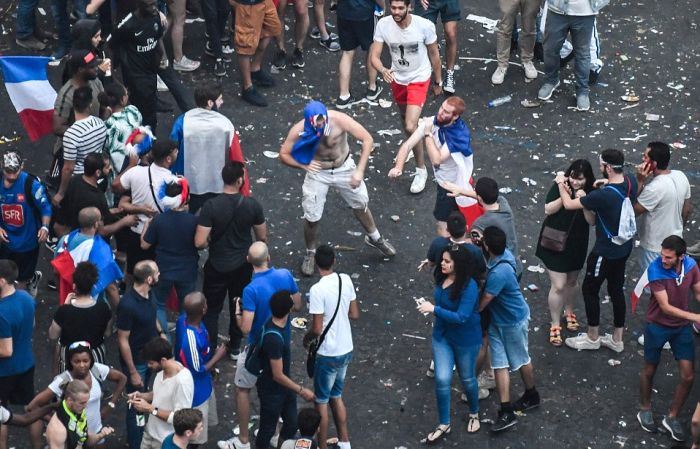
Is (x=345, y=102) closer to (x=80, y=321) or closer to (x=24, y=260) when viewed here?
(x=24, y=260)

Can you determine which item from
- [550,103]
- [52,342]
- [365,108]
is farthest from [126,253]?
[550,103]

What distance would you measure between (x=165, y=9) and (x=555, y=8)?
4468mm

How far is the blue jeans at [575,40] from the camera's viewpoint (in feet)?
43.9

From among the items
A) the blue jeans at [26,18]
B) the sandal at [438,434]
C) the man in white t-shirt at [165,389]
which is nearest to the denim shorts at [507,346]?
the sandal at [438,434]

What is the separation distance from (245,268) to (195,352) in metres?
1.51

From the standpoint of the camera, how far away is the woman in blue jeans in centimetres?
866

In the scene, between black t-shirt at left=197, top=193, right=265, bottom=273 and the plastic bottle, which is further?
the plastic bottle

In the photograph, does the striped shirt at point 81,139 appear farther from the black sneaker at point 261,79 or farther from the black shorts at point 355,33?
the black shorts at point 355,33

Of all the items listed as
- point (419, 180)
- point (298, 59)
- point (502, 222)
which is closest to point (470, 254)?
point (502, 222)

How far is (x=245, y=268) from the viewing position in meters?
9.80

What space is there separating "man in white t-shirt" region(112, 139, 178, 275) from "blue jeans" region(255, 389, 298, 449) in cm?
205

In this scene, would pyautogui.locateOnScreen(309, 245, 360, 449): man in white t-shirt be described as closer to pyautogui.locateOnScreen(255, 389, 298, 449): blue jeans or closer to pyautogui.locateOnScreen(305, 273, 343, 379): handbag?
pyautogui.locateOnScreen(305, 273, 343, 379): handbag

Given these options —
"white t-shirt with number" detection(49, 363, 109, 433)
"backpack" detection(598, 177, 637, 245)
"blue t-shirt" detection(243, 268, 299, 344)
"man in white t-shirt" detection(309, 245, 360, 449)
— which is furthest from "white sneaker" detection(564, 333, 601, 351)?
"white t-shirt with number" detection(49, 363, 109, 433)

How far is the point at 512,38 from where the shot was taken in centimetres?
1478
